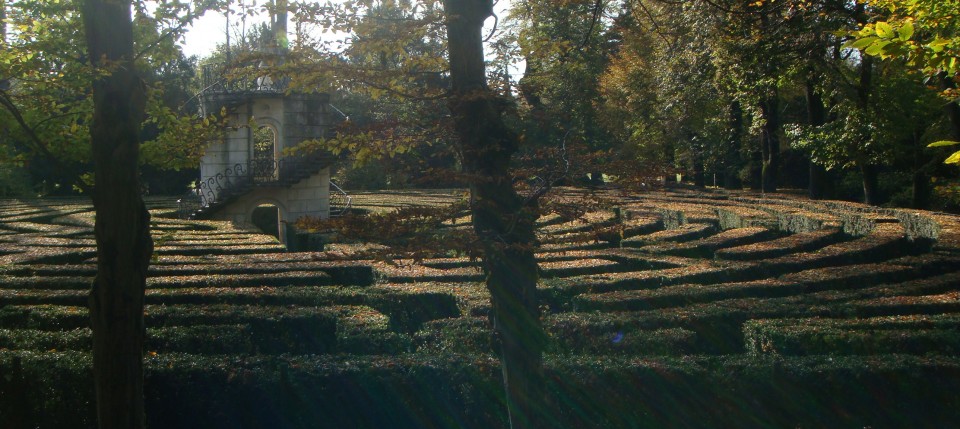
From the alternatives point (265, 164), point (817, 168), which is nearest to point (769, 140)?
point (817, 168)

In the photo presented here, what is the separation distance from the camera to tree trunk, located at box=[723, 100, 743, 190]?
32.2 m

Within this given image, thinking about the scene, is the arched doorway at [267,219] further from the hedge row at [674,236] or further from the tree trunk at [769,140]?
→ the tree trunk at [769,140]

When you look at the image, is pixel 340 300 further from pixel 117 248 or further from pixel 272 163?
pixel 272 163

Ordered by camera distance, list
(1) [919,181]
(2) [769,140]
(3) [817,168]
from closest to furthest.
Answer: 1. (1) [919,181]
2. (3) [817,168]
3. (2) [769,140]

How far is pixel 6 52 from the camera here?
21.9ft

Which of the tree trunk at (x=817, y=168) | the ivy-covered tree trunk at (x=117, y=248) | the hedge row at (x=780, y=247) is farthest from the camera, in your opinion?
the tree trunk at (x=817, y=168)

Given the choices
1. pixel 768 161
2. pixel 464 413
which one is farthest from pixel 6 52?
pixel 768 161

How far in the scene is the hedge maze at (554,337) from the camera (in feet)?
21.8

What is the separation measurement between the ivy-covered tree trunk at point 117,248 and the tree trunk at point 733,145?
27.1 m

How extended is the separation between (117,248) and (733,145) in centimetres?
3194

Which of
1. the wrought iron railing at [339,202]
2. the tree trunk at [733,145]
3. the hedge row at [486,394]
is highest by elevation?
the tree trunk at [733,145]

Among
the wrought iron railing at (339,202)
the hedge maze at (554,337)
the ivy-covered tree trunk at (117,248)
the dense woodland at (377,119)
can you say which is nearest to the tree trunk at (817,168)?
the hedge maze at (554,337)

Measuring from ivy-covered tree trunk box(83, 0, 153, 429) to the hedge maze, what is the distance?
4.23 feet

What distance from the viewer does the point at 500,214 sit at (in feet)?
16.1
